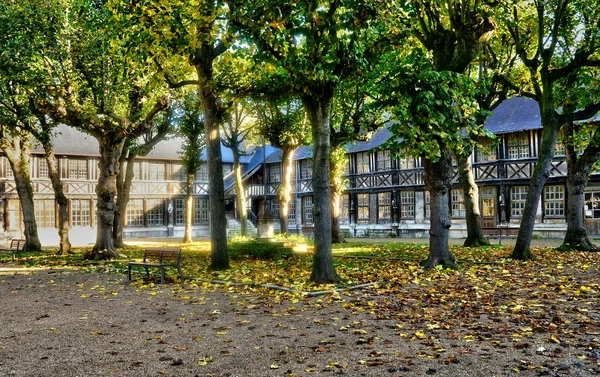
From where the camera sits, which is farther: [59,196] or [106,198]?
[59,196]

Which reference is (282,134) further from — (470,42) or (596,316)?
(596,316)

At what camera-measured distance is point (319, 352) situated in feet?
20.2

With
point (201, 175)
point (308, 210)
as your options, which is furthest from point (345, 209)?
point (201, 175)

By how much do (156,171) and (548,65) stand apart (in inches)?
1211

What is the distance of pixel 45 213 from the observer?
3478cm

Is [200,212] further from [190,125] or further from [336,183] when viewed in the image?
[336,183]

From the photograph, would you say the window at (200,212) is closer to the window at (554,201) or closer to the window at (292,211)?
the window at (292,211)

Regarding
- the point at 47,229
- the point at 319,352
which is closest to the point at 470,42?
the point at 319,352

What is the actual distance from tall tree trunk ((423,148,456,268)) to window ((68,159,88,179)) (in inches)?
1167

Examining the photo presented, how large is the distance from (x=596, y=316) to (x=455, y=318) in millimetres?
2103

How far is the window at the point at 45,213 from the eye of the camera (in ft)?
113

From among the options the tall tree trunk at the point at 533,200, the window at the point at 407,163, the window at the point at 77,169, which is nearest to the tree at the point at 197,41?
the tall tree trunk at the point at 533,200

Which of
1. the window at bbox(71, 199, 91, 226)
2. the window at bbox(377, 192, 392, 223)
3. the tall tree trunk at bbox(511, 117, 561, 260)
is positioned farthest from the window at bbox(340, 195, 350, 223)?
the tall tree trunk at bbox(511, 117, 561, 260)

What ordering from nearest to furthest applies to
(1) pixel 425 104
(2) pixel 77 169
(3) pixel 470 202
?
(1) pixel 425 104, (3) pixel 470 202, (2) pixel 77 169
